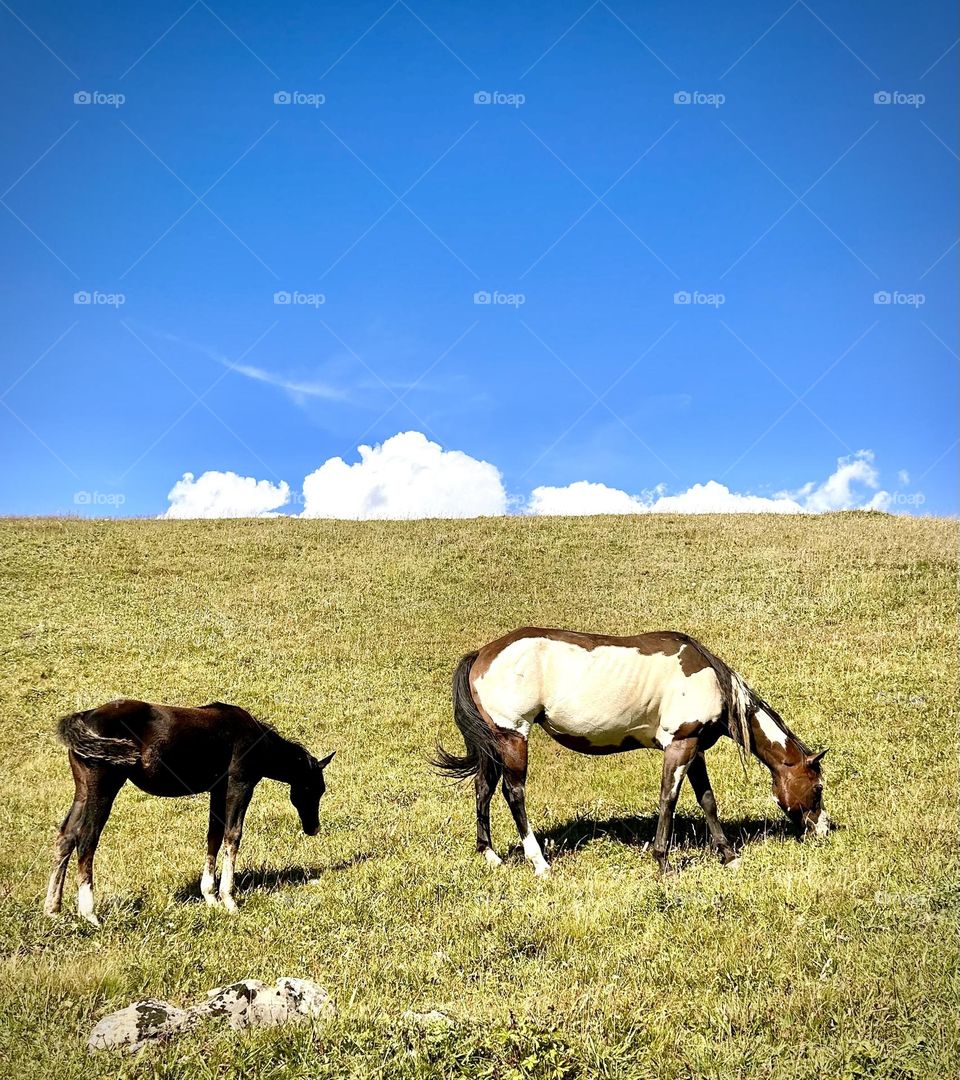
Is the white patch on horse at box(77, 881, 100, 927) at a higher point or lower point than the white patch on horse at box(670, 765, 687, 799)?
lower

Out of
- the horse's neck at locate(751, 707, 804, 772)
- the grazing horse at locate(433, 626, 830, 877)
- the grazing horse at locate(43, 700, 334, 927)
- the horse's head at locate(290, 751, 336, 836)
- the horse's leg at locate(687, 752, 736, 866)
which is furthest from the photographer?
the horse's head at locate(290, 751, 336, 836)

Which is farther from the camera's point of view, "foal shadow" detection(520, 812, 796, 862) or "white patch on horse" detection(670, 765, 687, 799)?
"foal shadow" detection(520, 812, 796, 862)

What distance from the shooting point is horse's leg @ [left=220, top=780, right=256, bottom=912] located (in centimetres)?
899

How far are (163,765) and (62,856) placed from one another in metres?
1.27

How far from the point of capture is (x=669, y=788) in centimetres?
1021

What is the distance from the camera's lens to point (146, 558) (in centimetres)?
4009

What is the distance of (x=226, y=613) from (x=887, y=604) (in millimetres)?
25638

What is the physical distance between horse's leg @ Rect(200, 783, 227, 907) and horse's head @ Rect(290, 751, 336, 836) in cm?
139

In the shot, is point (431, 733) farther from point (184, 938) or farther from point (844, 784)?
point (184, 938)

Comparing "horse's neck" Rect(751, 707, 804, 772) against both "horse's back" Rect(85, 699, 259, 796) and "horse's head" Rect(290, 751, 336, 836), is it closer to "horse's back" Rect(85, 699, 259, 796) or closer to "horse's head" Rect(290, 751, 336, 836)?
"horse's head" Rect(290, 751, 336, 836)

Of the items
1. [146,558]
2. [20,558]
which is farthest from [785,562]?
[20,558]

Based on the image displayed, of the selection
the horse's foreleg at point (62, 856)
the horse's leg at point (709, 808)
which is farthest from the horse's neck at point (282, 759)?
the horse's leg at point (709, 808)

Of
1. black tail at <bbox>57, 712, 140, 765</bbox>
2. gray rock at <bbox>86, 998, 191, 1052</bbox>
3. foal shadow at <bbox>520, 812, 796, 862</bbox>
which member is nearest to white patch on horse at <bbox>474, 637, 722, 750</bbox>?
foal shadow at <bbox>520, 812, 796, 862</bbox>

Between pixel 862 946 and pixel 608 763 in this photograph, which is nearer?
pixel 862 946
